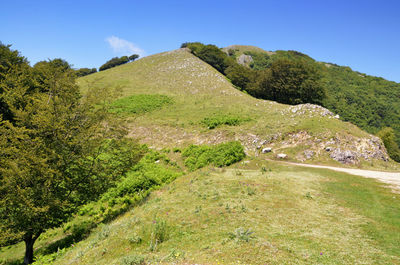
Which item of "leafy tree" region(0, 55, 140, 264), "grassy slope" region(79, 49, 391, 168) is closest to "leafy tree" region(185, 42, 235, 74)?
"grassy slope" region(79, 49, 391, 168)

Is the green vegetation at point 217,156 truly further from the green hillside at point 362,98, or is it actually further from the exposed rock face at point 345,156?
the green hillside at point 362,98

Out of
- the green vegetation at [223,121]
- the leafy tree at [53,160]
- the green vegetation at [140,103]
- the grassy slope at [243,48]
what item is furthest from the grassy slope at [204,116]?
the grassy slope at [243,48]

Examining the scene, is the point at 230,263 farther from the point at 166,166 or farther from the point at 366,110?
the point at 366,110

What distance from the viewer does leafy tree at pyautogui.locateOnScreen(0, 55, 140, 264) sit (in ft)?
36.4

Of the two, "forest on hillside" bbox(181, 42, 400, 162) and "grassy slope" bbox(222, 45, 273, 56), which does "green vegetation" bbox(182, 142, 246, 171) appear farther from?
"grassy slope" bbox(222, 45, 273, 56)

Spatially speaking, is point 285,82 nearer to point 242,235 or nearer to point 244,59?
point 242,235

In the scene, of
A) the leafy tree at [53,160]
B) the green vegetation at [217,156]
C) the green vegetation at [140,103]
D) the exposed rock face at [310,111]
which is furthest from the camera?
the green vegetation at [140,103]

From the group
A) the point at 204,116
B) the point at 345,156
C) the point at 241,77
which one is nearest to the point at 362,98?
the point at 241,77

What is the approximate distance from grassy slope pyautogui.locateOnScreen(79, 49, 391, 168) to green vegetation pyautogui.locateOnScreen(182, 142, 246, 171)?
355 centimetres

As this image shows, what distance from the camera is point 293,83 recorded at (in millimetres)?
52719

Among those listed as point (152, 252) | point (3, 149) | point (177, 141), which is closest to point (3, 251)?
point (3, 149)

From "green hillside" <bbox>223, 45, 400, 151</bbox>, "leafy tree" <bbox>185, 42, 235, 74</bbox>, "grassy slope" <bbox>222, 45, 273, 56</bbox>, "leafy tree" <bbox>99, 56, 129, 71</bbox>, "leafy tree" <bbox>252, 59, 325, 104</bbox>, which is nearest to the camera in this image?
"leafy tree" <bbox>252, 59, 325, 104</bbox>

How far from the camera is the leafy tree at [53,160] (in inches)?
436

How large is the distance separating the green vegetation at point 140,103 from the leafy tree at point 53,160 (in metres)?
31.0
